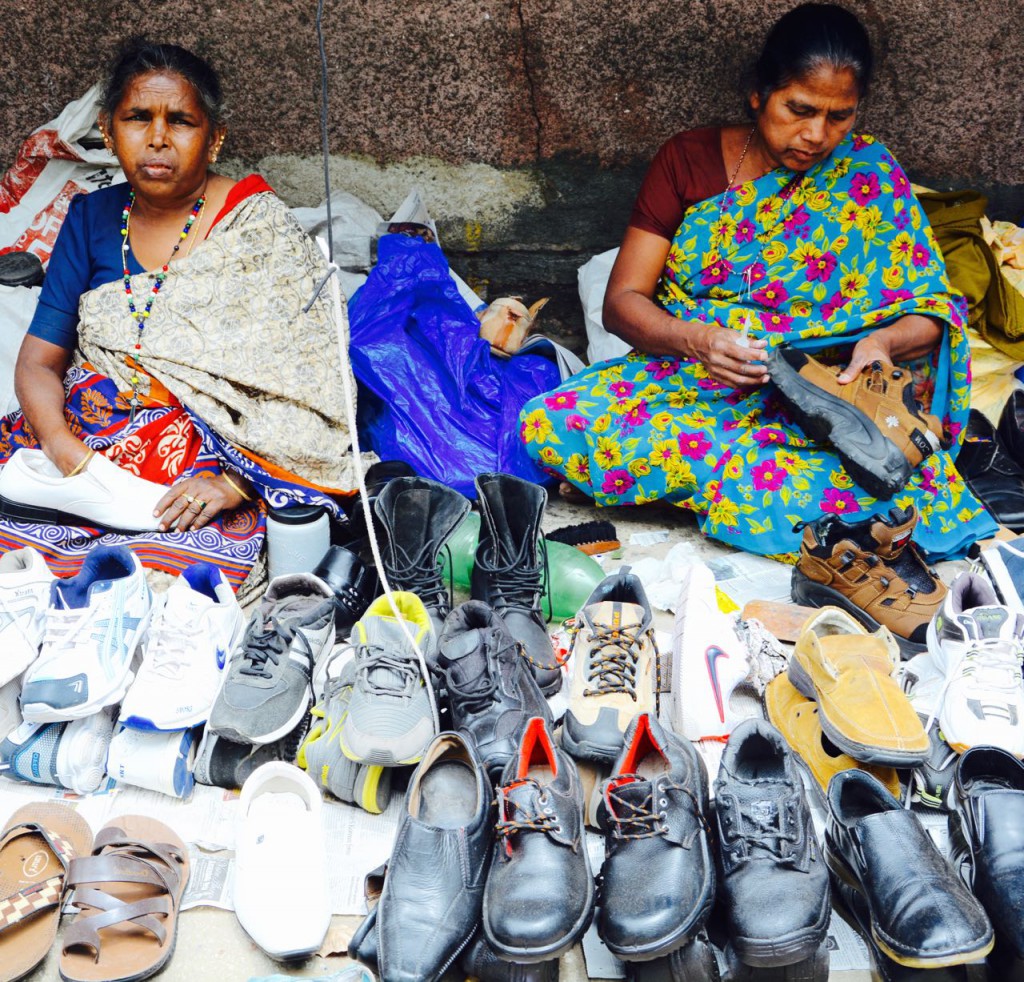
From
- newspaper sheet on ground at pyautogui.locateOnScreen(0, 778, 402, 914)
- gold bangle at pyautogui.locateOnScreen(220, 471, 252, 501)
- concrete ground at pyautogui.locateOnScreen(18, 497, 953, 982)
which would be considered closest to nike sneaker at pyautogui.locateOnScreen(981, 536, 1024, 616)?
concrete ground at pyautogui.locateOnScreen(18, 497, 953, 982)

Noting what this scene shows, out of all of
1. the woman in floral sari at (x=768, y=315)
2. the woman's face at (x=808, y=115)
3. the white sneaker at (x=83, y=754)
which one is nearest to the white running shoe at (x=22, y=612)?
the white sneaker at (x=83, y=754)

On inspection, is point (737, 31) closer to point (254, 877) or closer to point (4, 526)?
point (4, 526)

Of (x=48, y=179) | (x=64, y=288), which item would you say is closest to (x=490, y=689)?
(x=64, y=288)

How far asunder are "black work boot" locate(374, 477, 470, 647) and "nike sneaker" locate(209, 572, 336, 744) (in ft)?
0.55

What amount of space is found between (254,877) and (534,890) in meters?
0.46

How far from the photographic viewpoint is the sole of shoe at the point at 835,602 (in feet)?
7.52

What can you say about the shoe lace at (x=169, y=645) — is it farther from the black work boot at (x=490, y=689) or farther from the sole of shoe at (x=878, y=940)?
the sole of shoe at (x=878, y=940)

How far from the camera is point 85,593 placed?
6.55ft

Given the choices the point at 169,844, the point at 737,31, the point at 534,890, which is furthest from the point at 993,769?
the point at 737,31

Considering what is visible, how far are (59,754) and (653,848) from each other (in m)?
1.06

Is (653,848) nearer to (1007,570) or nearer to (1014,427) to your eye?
(1007,570)

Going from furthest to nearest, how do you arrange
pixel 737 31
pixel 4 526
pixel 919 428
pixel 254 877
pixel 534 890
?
pixel 737 31
pixel 919 428
pixel 4 526
pixel 254 877
pixel 534 890

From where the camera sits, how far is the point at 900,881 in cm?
142

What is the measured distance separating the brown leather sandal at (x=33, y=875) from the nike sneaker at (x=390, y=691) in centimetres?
47
